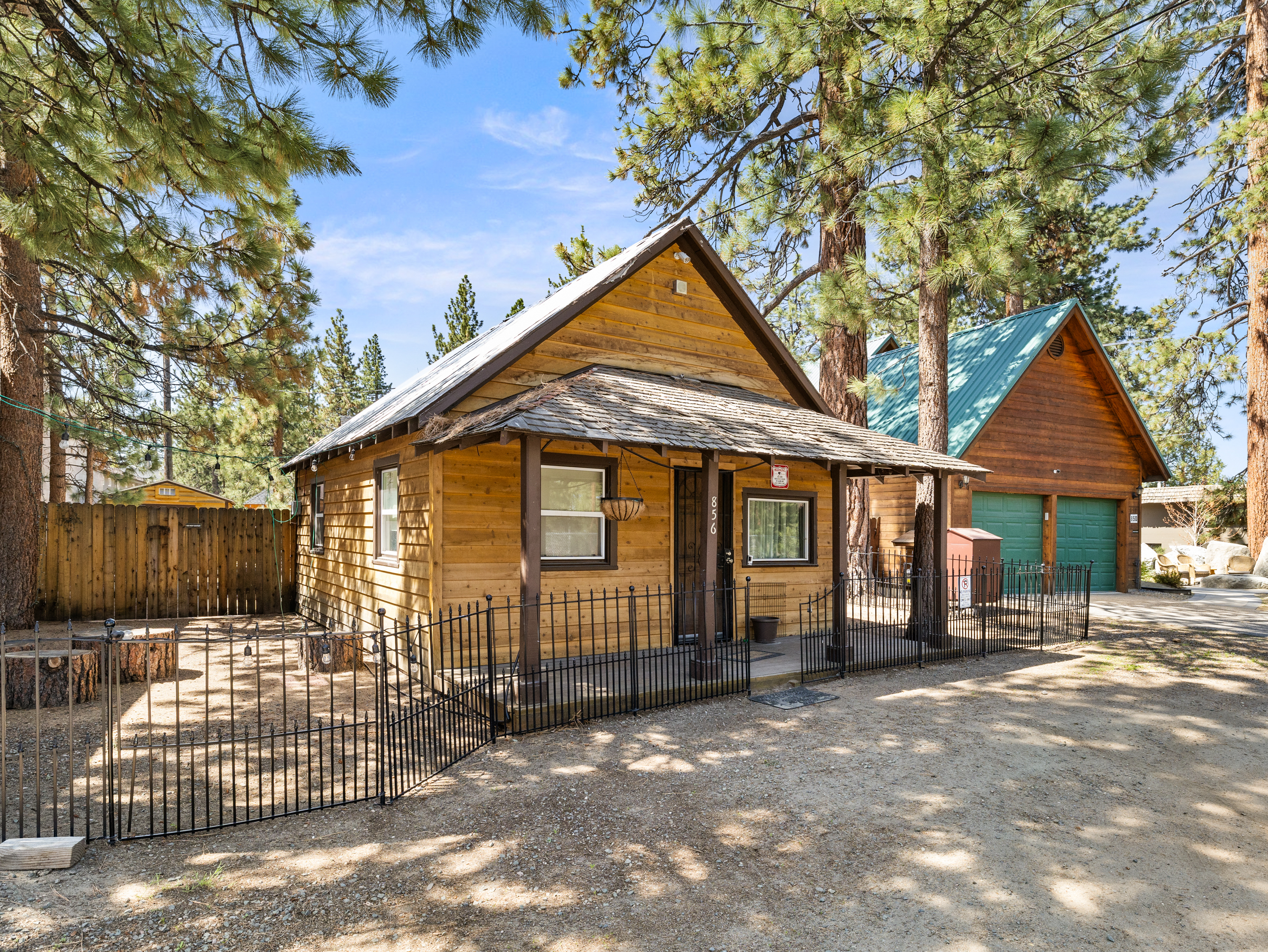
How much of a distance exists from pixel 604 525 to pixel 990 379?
13.6 metres

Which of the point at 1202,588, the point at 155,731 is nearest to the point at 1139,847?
the point at 155,731

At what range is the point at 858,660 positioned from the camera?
32.0 feet

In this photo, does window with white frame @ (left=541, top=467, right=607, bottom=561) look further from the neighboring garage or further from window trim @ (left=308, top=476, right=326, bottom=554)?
the neighboring garage

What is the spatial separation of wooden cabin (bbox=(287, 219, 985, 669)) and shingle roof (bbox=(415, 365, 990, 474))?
0.04 meters

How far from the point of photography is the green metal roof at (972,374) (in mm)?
17641

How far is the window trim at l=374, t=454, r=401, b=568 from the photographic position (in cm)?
972

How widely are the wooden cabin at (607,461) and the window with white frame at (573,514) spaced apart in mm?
25

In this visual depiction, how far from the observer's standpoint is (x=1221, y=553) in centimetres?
2538

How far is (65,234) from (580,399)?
5093 mm

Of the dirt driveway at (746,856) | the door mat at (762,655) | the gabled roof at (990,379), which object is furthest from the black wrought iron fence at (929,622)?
the gabled roof at (990,379)

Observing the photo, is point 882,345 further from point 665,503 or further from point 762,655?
point 762,655

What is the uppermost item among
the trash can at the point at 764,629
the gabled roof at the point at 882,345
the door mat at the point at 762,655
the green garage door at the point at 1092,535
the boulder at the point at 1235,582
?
the gabled roof at the point at 882,345

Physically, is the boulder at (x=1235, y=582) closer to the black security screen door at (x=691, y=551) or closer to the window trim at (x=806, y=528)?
the window trim at (x=806, y=528)

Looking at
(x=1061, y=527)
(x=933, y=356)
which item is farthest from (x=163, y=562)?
(x=1061, y=527)
